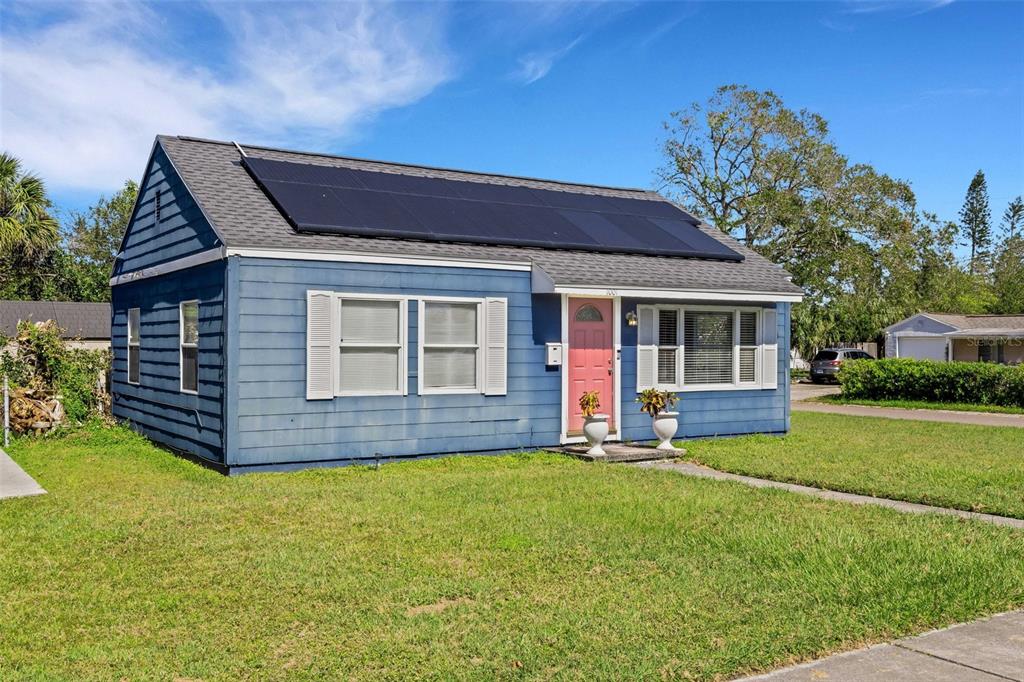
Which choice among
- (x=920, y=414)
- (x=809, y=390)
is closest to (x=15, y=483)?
(x=920, y=414)

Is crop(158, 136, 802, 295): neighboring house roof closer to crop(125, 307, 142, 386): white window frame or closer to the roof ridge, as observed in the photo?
the roof ridge

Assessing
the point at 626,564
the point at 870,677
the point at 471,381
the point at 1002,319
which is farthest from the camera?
the point at 1002,319

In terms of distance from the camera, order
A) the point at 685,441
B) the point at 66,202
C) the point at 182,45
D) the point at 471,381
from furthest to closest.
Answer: the point at 66,202 → the point at 182,45 → the point at 685,441 → the point at 471,381

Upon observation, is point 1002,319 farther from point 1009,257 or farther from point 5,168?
point 5,168

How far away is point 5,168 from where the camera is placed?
27.7 metres

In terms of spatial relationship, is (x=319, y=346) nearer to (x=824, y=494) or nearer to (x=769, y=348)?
(x=824, y=494)

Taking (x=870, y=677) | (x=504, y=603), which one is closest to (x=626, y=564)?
(x=504, y=603)

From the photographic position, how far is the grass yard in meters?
8.95

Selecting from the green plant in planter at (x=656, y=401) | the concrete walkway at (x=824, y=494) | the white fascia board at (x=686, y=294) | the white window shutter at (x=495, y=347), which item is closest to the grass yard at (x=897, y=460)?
the concrete walkway at (x=824, y=494)

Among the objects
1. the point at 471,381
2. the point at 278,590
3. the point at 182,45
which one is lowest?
the point at 278,590

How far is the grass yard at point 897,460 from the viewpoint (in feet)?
29.3

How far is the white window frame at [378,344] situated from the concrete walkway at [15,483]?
3396 millimetres

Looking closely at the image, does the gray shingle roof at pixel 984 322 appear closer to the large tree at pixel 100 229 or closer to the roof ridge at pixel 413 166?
the roof ridge at pixel 413 166

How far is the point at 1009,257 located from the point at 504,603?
69369 millimetres
